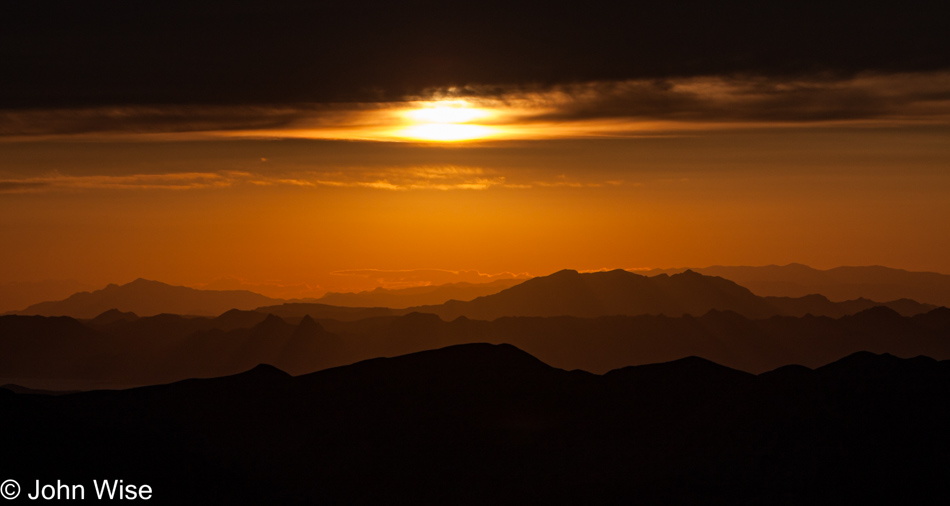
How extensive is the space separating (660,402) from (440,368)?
103 feet

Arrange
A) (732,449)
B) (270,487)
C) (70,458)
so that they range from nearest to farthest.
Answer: (70,458)
(270,487)
(732,449)

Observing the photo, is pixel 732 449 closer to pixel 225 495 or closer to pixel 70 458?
pixel 225 495

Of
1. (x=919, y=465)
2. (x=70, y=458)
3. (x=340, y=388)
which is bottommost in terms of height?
(x=919, y=465)

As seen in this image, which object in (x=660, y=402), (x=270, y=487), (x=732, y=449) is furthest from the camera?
(x=660, y=402)

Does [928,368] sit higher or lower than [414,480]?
higher

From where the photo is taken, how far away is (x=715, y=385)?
122312mm

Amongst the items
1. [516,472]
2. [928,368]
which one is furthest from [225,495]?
[928,368]

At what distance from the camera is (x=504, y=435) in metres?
108

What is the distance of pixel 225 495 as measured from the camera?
8800 cm

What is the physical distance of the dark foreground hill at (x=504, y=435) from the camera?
89.9 metres

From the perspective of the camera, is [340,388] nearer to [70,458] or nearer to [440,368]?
[440,368]

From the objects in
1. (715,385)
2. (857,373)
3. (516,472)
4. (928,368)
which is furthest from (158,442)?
(928,368)

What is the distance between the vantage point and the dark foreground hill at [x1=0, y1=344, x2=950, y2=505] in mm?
89875

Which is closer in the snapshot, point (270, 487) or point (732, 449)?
point (270, 487)
